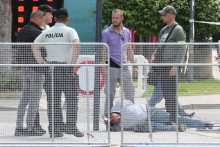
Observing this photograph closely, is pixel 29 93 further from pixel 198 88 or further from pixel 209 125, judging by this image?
pixel 209 125

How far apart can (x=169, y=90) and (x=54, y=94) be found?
4.81ft

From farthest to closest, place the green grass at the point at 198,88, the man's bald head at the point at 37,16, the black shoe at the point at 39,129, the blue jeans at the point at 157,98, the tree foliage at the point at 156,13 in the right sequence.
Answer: the tree foliage at the point at 156,13, the man's bald head at the point at 37,16, the black shoe at the point at 39,129, the green grass at the point at 198,88, the blue jeans at the point at 157,98

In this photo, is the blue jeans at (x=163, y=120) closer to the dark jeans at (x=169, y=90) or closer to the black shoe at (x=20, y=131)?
the dark jeans at (x=169, y=90)

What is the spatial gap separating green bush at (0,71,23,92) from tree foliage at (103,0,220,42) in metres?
15.1

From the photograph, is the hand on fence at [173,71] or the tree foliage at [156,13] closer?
the hand on fence at [173,71]

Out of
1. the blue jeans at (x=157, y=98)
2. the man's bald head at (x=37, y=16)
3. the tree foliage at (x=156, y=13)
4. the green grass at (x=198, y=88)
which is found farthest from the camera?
the tree foliage at (x=156, y=13)

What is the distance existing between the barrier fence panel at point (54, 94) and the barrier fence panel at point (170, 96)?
0.36 meters

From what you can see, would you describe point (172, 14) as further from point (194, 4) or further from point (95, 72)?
point (194, 4)

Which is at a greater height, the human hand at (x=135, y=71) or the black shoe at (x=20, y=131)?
the human hand at (x=135, y=71)

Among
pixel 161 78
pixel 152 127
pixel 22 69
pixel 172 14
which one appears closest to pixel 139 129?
pixel 152 127

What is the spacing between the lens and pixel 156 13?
21.9 m

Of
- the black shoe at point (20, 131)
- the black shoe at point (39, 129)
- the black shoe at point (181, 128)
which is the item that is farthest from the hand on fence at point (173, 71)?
the black shoe at point (20, 131)

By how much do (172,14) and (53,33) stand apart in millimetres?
2058

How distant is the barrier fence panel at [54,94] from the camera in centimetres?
665
